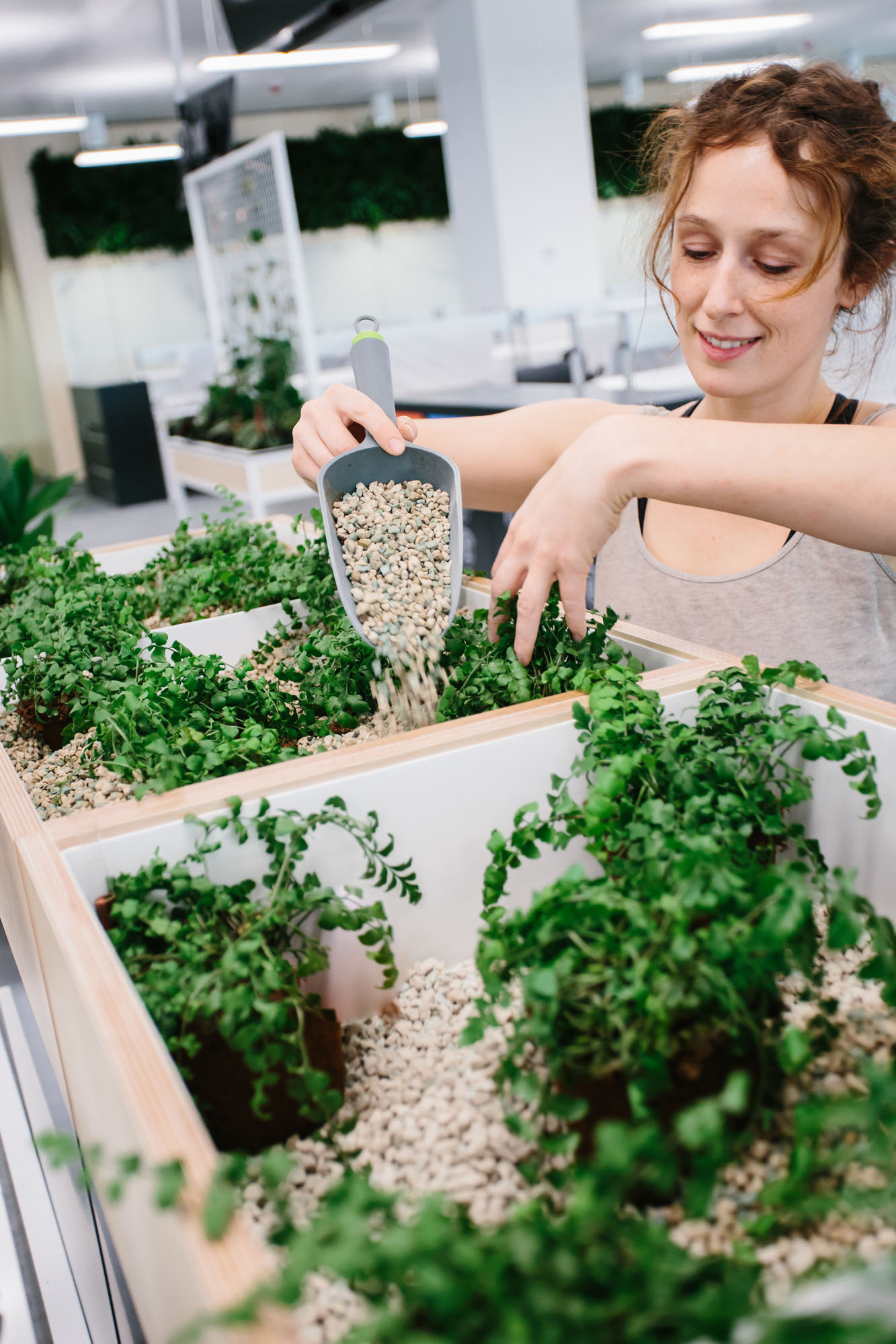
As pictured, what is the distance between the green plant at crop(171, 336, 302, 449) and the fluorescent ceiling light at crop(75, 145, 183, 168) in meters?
5.61

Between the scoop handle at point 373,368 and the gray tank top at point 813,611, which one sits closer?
the scoop handle at point 373,368

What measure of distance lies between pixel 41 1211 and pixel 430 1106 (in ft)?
1.51

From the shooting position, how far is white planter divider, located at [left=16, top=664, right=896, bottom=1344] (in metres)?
0.65

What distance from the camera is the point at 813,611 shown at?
1338 mm

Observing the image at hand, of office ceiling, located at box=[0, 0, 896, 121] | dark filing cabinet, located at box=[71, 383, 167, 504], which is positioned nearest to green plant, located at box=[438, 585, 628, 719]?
office ceiling, located at box=[0, 0, 896, 121]

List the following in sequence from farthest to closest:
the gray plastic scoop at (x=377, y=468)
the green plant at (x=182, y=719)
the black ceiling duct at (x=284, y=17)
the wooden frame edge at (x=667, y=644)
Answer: the black ceiling duct at (x=284, y=17) → the gray plastic scoop at (x=377, y=468) → the wooden frame edge at (x=667, y=644) → the green plant at (x=182, y=719)

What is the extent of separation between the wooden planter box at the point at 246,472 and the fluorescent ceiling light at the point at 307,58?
9.58ft

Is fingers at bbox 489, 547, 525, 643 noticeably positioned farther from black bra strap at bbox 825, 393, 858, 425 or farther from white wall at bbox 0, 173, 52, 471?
white wall at bbox 0, 173, 52, 471

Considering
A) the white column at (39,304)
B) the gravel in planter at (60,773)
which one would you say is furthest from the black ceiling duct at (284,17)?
the white column at (39,304)

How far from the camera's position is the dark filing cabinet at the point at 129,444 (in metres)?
8.95

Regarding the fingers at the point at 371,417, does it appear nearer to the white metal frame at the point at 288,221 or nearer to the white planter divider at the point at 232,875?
the white planter divider at the point at 232,875

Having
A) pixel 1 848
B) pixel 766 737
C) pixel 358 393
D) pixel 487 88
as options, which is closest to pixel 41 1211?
pixel 1 848

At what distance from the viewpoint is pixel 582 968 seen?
24.1 inches

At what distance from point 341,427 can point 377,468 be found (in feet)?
0.22
